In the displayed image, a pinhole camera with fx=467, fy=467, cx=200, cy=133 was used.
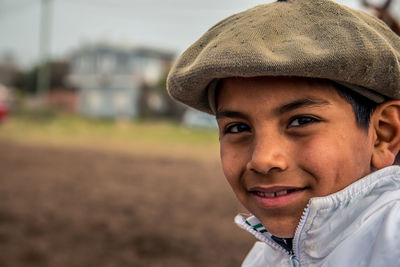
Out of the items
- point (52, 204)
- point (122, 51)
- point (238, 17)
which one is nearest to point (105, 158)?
point (52, 204)

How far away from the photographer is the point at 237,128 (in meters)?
1.18

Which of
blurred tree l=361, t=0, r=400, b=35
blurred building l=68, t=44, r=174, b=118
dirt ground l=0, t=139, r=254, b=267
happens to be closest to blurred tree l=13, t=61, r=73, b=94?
blurred building l=68, t=44, r=174, b=118

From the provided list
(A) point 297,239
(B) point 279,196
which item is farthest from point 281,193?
(A) point 297,239

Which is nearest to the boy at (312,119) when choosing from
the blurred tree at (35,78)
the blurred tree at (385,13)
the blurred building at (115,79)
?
the blurred tree at (385,13)

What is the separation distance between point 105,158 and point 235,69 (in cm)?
889

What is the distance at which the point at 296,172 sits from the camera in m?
1.06

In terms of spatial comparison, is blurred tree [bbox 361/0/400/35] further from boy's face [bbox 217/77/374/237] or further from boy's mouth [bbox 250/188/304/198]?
boy's mouth [bbox 250/188/304/198]

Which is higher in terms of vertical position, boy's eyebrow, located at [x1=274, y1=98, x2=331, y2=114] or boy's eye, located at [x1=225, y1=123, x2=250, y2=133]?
boy's eyebrow, located at [x1=274, y1=98, x2=331, y2=114]

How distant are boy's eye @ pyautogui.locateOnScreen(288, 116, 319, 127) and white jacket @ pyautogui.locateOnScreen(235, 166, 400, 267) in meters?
0.17

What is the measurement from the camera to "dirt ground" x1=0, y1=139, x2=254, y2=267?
3777mm

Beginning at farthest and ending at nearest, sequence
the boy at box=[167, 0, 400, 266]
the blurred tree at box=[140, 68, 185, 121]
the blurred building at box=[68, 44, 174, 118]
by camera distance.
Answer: the blurred building at box=[68, 44, 174, 118] → the blurred tree at box=[140, 68, 185, 121] → the boy at box=[167, 0, 400, 266]

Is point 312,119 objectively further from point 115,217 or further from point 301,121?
point 115,217

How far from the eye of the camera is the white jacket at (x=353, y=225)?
2.97 ft

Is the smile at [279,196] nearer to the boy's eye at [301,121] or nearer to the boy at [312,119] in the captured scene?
the boy at [312,119]
